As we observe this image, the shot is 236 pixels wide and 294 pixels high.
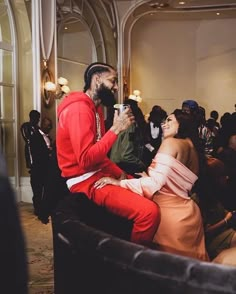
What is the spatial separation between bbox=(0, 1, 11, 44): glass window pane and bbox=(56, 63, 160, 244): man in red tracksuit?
4838 millimetres

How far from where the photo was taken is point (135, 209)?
2535mm

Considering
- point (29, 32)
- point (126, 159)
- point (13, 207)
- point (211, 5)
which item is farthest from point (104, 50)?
point (13, 207)

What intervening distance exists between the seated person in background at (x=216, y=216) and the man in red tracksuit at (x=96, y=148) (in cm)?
68

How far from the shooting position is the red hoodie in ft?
8.53

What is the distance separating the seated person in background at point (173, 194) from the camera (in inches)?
102

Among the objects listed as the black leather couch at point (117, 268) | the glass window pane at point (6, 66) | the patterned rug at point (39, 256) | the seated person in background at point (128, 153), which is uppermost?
the glass window pane at point (6, 66)

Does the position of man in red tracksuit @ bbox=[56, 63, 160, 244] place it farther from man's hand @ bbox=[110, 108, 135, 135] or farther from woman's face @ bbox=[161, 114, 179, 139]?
woman's face @ bbox=[161, 114, 179, 139]

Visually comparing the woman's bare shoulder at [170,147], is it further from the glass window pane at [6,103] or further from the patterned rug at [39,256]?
the glass window pane at [6,103]

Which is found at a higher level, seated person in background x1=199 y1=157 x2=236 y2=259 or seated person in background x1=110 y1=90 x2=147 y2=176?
seated person in background x1=110 y1=90 x2=147 y2=176

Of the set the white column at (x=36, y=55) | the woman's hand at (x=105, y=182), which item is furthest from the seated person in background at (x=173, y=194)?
the white column at (x=36, y=55)

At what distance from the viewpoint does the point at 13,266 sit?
58cm

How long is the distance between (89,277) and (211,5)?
34.3 feet

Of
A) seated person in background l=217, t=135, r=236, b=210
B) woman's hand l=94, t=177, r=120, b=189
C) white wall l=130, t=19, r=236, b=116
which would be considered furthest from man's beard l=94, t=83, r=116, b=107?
white wall l=130, t=19, r=236, b=116

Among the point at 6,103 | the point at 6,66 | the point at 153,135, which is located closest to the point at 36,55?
the point at 6,66
